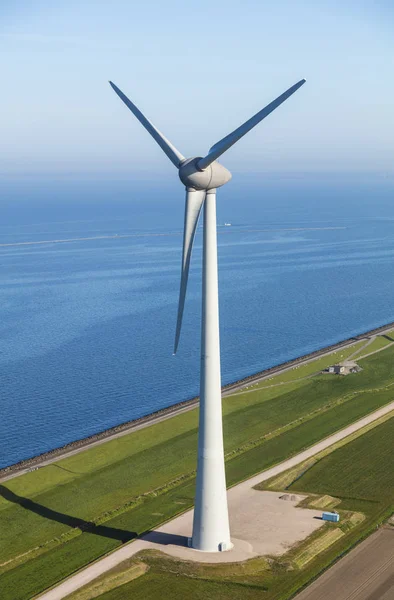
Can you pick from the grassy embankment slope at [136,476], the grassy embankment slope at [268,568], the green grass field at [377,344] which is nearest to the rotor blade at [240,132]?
the grassy embankment slope at [268,568]

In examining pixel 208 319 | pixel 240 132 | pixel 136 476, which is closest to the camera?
pixel 240 132

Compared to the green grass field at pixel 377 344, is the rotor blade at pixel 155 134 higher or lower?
higher

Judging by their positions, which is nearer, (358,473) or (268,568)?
(268,568)

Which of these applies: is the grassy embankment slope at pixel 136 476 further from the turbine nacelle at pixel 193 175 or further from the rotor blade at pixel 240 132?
the rotor blade at pixel 240 132

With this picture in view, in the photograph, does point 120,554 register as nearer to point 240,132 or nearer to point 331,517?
point 331,517

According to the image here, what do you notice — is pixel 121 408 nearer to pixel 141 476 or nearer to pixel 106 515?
pixel 141 476

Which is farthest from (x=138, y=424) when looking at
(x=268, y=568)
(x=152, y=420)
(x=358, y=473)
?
(x=268, y=568)
